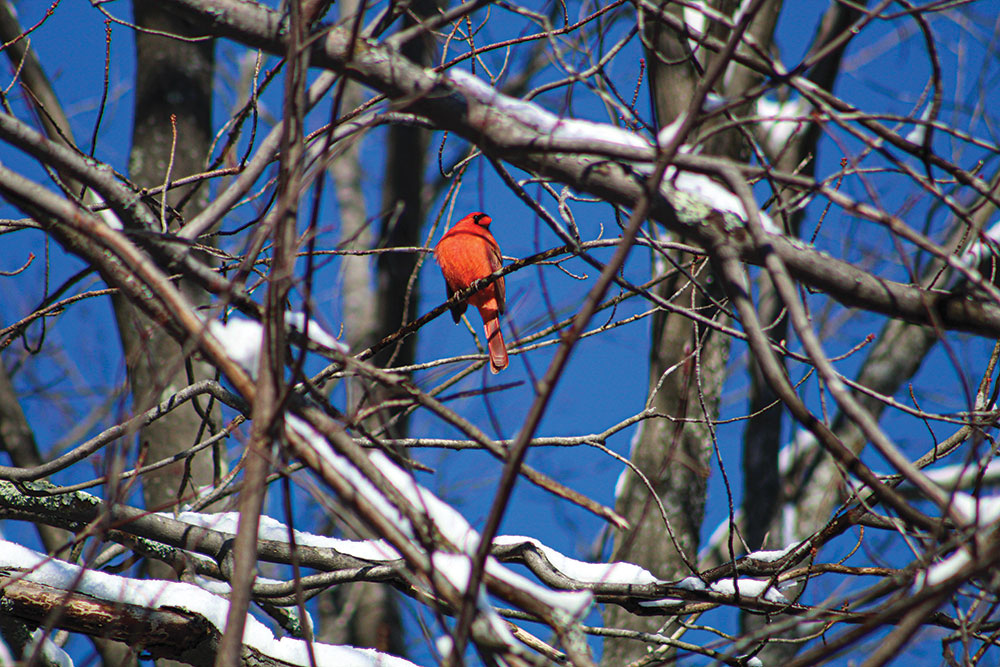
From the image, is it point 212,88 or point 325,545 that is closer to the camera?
point 325,545

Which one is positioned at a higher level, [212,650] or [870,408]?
[870,408]

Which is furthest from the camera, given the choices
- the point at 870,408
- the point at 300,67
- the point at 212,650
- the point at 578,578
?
the point at 870,408

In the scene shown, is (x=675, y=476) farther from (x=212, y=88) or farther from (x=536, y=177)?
(x=212, y=88)

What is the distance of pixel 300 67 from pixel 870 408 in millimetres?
5871

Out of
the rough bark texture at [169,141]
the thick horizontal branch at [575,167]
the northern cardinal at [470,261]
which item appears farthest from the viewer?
the northern cardinal at [470,261]

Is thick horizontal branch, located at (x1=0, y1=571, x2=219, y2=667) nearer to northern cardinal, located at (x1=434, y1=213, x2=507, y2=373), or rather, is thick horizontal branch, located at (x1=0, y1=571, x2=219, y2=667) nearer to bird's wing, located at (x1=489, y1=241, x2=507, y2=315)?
northern cardinal, located at (x1=434, y1=213, x2=507, y2=373)

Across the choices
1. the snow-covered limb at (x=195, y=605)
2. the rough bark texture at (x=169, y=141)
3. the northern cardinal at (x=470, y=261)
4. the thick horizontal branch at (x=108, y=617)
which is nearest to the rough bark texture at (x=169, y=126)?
the rough bark texture at (x=169, y=141)

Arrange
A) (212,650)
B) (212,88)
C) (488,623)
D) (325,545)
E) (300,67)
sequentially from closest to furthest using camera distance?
1. (488,623)
2. (300,67)
3. (212,650)
4. (325,545)
5. (212,88)

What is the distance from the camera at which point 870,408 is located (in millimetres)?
6254

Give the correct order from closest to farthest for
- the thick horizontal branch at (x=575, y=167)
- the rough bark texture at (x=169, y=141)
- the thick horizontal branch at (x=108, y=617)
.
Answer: the thick horizontal branch at (x=575, y=167), the thick horizontal branch at (x=108, y=617), the rough bark texture at (x=169, y=141)

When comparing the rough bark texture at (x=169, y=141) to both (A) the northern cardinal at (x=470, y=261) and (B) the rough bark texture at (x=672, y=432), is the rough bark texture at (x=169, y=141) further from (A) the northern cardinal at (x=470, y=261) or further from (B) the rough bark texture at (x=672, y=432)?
(B) the rough bark texture at (x=672, y=432)

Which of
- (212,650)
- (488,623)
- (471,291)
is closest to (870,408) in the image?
(471,291)

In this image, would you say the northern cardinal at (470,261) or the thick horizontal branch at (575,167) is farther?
the northern cardinal at (470,261)

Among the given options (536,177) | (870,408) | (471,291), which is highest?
(870,408)
